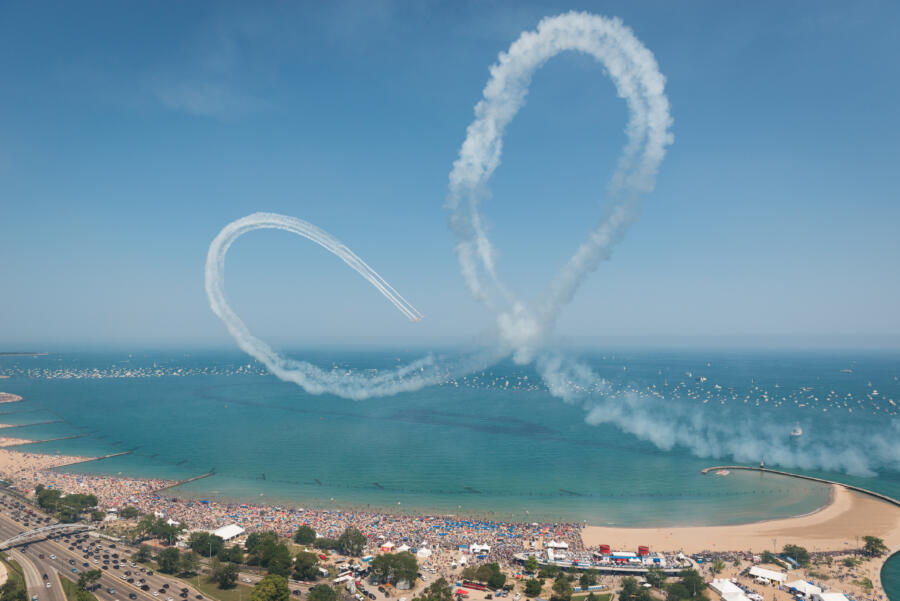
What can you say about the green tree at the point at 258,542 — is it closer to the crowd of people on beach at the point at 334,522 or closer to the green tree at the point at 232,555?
the green tree at the point at 232,555

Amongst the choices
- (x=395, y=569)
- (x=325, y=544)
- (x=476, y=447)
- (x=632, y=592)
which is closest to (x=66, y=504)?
(x=325, y=544)

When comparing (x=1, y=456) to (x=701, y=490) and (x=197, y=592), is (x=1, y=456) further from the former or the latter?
(x=701, y=490)

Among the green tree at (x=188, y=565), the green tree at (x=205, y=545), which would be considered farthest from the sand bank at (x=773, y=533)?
the green tree at (x=188, y=565)

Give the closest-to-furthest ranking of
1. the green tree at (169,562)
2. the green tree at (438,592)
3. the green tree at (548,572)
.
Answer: the green tree at (438,592) < the green tree at (548,572) < the green tree at (169,562)

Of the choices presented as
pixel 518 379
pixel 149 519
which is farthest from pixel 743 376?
pixel 149 519

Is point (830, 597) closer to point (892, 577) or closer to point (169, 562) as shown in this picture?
point (892, 577)
